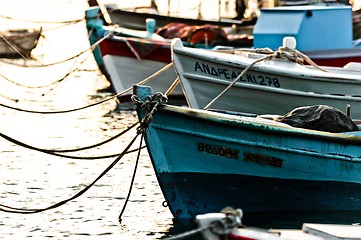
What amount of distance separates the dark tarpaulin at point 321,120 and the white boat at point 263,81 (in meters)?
3.62

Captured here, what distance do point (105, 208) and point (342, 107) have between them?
479 centimetres

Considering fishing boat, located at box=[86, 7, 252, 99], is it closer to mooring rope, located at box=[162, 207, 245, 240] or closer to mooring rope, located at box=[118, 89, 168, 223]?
mooring rope, located at box=[118, 89, 168, 223]

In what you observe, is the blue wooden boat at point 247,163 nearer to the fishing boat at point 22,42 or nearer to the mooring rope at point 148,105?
the mooring rope at point 148,105

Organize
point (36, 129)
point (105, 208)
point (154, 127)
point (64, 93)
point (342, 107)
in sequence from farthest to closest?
point (64, 93) → point (36, 129) → point (342, 107) → point (105, 208) → point (154, 127)

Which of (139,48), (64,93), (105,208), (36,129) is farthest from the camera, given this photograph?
(64,93)

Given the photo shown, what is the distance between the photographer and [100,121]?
2042 cm

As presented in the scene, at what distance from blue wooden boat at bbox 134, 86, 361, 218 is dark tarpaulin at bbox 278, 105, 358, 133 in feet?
0.63

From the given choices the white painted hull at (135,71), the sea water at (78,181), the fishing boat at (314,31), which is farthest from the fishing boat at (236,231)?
the white painted hull at (135,71)

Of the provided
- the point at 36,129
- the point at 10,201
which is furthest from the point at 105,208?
the point at 36,129

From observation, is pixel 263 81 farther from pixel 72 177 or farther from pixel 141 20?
pixel 141 20

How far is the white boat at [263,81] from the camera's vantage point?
16.0 meters

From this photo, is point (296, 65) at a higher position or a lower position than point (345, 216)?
higher

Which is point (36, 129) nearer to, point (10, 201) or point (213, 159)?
point (10, 201)

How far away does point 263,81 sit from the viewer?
1638cm
